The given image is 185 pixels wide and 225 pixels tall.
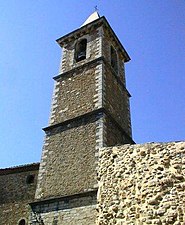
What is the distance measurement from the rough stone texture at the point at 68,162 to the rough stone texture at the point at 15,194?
1808 mm

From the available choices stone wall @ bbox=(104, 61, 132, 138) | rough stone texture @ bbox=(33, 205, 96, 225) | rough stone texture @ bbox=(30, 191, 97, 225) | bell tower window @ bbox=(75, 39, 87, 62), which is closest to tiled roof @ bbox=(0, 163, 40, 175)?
rough stone texture @ bbox=(30, 191, 97, 225)

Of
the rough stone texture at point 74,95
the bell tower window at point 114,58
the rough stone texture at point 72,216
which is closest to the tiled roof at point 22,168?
the rough stone texture at point 74,95

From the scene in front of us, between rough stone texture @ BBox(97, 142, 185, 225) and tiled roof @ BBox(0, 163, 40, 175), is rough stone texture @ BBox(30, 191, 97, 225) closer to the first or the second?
tiled roof @ BBox(0, 163, 40, 175)

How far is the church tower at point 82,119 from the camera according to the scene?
29.9ft

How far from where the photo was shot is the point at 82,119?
10.6m

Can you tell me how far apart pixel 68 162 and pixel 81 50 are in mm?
6714

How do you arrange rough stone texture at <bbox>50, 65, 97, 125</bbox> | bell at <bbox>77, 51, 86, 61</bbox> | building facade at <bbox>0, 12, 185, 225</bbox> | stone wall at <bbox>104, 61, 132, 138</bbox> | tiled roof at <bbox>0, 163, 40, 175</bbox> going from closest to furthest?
building facade at <bbox>0, 12, 185, 225</bbox> → rough stone texture at <bbox>50, 65, 97, 125</bbox> → stone wall at <bbox>104, 61, 132, 138</bbox> → tiled roof at <bbox>0, 163, 40, 175</bbox> → bell at <bbox>77, 51, 86, 61</bbox>

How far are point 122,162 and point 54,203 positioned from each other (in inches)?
200

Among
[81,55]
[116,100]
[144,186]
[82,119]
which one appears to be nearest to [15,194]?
[82,119]

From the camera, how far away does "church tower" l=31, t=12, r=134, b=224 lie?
9109 millimetres

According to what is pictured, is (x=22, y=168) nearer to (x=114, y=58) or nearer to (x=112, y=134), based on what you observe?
(x=112, y=134)

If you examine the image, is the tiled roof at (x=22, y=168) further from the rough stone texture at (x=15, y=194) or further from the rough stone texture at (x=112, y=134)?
the rough stone texture at (x=112, y=134)

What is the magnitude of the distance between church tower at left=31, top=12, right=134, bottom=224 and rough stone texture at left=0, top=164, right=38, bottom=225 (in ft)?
5.90

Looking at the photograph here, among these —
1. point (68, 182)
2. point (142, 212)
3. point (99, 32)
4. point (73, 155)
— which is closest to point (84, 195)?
point (68, 182)
